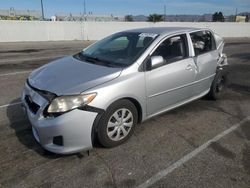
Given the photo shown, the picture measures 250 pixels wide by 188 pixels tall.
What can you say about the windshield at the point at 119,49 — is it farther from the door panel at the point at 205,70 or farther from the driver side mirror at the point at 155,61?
the door panel at the point at 205,70

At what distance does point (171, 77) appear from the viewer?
15.3 feet

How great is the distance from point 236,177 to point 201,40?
3152 millimetres

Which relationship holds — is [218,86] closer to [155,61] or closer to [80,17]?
[155,61]

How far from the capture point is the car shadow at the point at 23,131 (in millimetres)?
3846

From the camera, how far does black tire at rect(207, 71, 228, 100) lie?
6.09 metres

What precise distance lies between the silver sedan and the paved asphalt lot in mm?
261

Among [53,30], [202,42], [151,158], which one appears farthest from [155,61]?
[53,30]

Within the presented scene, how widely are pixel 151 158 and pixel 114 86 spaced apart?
1.11 metres

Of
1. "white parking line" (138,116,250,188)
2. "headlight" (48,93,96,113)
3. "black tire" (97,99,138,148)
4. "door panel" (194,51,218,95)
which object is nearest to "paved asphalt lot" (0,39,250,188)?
"white parking line" (138,116,250,188)

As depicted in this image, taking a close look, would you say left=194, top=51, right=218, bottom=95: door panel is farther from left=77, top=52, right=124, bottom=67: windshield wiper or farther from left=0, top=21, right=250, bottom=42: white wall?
left=0, top=21, right=250, bottom=42: white wall

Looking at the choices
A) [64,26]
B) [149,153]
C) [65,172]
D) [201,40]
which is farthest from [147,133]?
[64,26]

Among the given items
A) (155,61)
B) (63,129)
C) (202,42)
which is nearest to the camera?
(63,129)

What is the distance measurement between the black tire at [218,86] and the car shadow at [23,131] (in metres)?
3.52

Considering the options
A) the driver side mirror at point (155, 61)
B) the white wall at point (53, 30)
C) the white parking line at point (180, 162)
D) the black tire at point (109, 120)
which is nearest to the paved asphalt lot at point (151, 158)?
the white parking line at point (180, 162)
